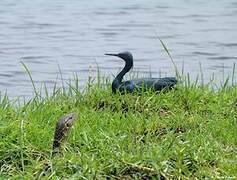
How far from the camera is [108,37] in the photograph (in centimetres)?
1234

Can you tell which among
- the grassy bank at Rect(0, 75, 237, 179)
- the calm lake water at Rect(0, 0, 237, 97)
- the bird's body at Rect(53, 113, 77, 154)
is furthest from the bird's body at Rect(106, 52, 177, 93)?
the calm lake water at Rect(0, 0, 237, 97)

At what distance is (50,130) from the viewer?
5.09 m

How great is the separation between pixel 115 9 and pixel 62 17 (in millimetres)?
1169

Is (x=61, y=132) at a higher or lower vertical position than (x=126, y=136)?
higher

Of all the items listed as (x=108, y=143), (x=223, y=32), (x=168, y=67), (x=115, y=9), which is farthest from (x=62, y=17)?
(x=108, y=143)

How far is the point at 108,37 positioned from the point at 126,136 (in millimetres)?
7459

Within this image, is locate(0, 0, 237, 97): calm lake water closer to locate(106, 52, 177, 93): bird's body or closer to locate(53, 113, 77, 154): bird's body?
locate(106, 52, 177, 93): bird's body

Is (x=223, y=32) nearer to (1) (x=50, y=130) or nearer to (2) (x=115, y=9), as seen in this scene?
(2) (x=115, y=9)

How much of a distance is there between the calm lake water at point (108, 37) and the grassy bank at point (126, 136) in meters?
2.46

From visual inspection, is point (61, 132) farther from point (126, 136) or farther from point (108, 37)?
point (108, 37)

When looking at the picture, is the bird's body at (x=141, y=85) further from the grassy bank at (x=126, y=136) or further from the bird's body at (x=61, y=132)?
the bird's body at (x=61, y=132)

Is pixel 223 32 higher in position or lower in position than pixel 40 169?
lower

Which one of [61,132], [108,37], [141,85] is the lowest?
[108,37]

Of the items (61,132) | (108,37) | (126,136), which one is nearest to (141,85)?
(126,136)
